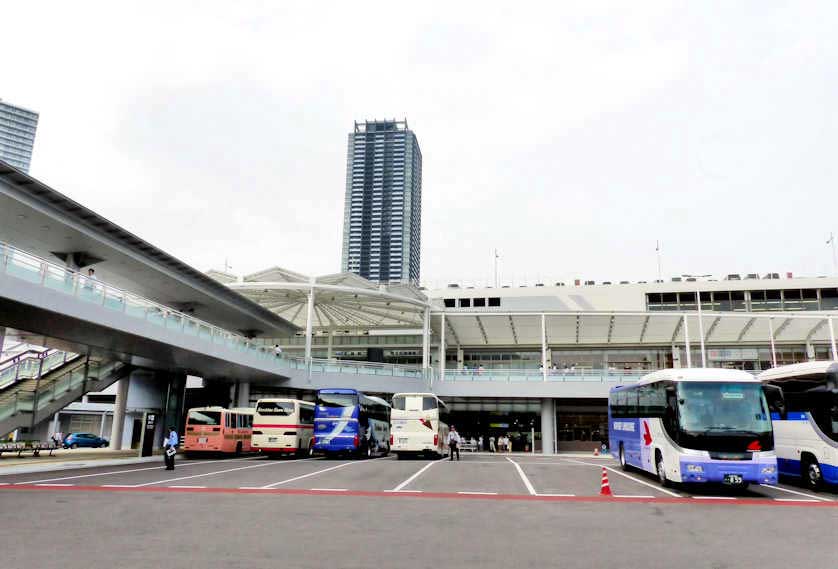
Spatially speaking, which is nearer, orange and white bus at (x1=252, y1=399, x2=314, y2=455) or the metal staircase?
the metal staircase

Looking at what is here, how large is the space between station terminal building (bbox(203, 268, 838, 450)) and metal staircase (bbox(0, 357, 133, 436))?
42.0 feet

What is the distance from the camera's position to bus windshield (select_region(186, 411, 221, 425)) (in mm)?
27625

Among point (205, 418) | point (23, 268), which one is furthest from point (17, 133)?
point (23, 268)

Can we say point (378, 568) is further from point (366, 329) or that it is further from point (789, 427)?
point (366, 329)

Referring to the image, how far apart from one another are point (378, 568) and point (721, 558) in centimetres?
428

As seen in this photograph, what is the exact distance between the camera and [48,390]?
24.6 m

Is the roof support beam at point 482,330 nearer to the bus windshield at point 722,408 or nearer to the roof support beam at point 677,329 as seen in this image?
the roof support beam at point 677,329

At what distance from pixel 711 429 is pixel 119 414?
31927mm

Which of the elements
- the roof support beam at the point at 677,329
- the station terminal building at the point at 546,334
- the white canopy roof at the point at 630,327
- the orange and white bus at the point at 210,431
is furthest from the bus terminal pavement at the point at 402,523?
the roof support beam at the point at 677,329

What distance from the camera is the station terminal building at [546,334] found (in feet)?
142

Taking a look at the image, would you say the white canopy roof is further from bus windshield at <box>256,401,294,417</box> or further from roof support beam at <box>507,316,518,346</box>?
bus windshield at <box>256,401,294,417</box>

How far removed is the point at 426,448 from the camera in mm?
26219

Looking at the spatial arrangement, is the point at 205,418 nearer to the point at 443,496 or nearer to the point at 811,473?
the point at 443,496

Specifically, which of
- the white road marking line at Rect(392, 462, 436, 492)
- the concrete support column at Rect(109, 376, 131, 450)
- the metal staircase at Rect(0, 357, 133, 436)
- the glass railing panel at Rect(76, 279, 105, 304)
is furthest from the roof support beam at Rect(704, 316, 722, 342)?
the glass railing panel at Rect(76, 279, 105, 304)
